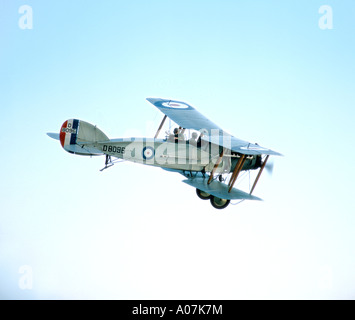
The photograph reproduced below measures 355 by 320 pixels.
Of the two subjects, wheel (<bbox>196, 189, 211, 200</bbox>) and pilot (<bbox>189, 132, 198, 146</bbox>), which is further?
wheel (<bbox>196, 189, 211, 200</bbox>)

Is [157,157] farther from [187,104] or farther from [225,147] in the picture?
[187,104]

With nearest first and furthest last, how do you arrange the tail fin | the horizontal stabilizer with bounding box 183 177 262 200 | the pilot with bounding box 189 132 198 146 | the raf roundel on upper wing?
the horizontal stabilizer with bounding box 183 177 262 200 → the tail fin → the pilot with bounding box 189 132 198 146 → the raf roundel on upper wing

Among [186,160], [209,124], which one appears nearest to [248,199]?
[186,160]

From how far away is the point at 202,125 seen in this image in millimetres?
18609

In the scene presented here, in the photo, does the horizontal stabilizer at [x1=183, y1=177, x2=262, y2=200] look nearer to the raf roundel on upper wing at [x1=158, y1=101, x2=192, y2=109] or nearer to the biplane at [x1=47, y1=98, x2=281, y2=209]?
the biplane at [x1=47, y1=98, x2=281, y2=209]

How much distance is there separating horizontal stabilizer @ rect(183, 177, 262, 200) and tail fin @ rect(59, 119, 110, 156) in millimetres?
2728

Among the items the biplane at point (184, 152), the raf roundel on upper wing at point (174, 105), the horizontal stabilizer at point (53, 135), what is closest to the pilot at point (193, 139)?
the biplane at point (184, 152)

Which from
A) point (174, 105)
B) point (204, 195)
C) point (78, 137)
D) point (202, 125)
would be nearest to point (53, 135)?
point (78, 137)

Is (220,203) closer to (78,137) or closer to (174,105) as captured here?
(174,105)

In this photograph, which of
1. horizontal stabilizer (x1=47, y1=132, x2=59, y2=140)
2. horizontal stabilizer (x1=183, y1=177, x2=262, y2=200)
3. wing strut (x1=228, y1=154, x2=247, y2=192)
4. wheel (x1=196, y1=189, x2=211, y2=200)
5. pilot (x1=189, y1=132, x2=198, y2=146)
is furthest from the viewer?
horizontal stabilizer (x1=47, y1=132, x2=59, y2=140)

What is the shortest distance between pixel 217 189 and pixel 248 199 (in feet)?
3.02

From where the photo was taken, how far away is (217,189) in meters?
17.0

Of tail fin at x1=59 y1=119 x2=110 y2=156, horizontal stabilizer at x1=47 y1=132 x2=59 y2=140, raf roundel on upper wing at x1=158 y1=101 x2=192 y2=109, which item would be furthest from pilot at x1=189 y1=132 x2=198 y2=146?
horizontal stabilizer at x1=47 y1=132 x2=59 y2=140

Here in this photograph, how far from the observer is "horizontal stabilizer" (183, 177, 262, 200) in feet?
54.5
